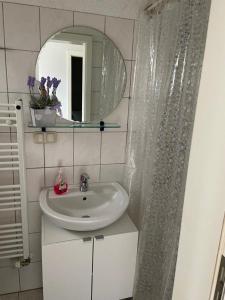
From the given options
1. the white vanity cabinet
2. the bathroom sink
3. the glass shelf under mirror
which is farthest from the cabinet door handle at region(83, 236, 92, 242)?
the glass shelf under mirror

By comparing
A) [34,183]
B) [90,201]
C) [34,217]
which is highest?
[34,183]

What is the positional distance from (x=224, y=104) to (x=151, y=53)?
0.98 metres

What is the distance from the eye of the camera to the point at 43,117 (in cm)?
152

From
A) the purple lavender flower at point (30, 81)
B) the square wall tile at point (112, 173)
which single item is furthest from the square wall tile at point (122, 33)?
the square wall tile at point (112, 173)

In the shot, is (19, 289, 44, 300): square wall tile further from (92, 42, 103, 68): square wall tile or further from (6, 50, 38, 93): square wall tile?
(92, 42, 103, 68): square wall tile

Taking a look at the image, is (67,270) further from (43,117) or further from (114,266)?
(43,117)

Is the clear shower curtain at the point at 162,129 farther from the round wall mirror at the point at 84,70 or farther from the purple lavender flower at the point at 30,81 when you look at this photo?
the purple lavender flower at the point at 30,81

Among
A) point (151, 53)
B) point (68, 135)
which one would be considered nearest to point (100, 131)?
point (68, 135)

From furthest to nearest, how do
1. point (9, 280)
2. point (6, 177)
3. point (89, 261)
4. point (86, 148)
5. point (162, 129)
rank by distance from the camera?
point (9, 280)
point (86, 148)
point (6, 177)
point (89, 261)
point (162, 129)

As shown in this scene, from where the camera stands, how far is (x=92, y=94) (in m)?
1.68

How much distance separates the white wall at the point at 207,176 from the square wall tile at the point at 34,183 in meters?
1.19

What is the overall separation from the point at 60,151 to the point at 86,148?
0.61 ft

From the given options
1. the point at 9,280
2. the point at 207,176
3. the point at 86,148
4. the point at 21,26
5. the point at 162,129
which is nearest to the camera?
the point at 207,176

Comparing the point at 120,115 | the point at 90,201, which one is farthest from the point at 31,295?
the point at 120,115
